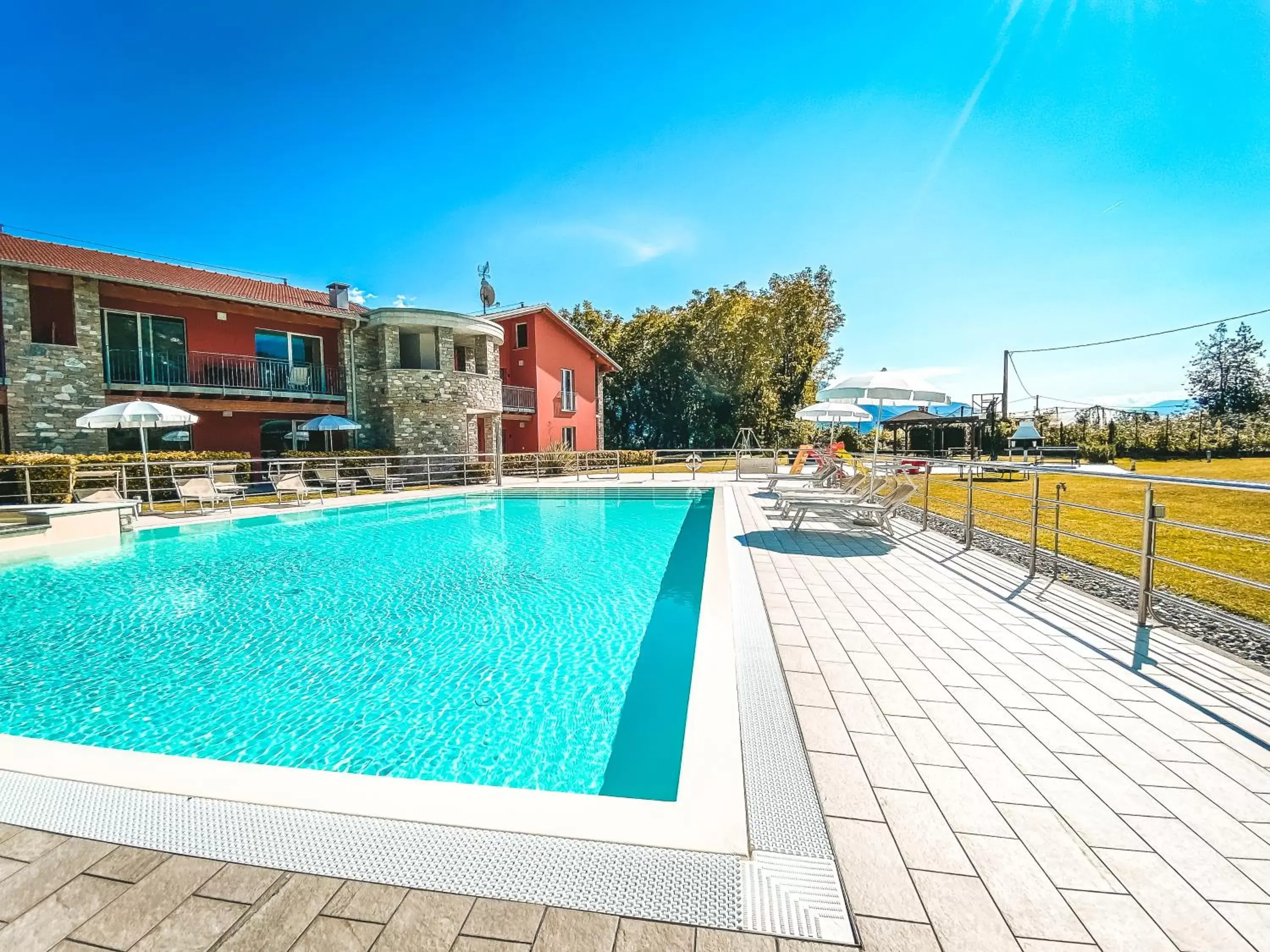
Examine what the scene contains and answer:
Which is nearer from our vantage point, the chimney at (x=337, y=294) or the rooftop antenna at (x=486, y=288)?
the chimney at (x=337, y=294)

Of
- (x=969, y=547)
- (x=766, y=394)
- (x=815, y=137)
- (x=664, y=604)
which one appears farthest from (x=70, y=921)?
(x=766, y=394)

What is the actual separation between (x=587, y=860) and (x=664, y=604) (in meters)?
3.97

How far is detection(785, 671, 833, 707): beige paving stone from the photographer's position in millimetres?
2734

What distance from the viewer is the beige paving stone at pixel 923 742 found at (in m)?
2.22

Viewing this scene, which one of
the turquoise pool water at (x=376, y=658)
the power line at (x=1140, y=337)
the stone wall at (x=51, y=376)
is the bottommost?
the turquoise pool water at (x=376, y=658)

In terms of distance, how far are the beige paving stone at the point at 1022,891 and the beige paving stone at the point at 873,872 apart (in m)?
0.23

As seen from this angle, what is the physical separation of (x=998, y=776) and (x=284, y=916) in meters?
2.47

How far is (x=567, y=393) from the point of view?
25.8m

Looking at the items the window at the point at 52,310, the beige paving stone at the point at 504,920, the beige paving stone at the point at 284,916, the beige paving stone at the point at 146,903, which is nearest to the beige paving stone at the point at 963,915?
the beige paving stone at the point at 504,920

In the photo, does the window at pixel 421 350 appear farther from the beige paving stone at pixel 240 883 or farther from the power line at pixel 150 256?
the beige paving stone at pixel 240 883

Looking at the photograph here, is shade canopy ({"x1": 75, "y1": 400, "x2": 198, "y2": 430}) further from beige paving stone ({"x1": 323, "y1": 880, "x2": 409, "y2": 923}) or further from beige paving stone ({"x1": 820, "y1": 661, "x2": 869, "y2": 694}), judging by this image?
beige paving stone ({"x1": 820, "y1": 661, "x2": 869, "y2": 694})

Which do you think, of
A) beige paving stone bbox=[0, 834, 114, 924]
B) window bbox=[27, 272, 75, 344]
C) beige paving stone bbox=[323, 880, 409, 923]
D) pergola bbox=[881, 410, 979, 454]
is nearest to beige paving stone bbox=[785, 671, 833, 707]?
beige paving stone bbox=[323, 880, 409, 923]

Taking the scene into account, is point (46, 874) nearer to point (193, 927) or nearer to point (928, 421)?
point (193, 927)

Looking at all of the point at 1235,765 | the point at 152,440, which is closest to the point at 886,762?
the point at 1235,765
